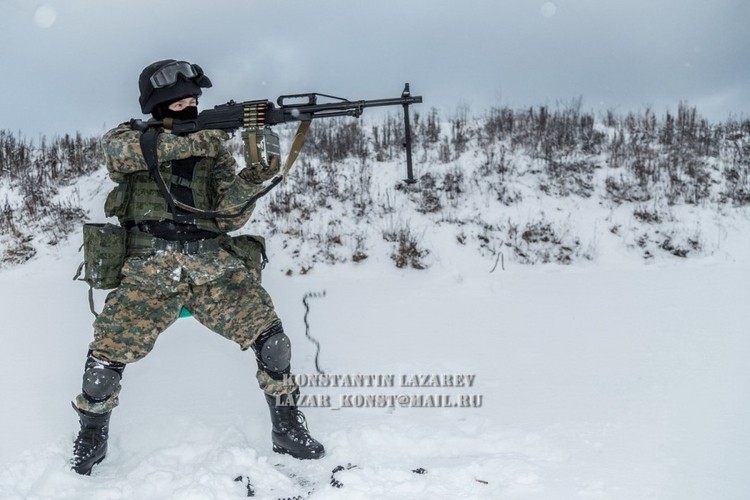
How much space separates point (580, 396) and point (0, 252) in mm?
7551

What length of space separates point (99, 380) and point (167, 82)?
4.95ft

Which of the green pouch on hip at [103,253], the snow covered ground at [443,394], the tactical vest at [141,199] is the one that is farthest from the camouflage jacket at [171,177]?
the snow covered ground at [443,394]

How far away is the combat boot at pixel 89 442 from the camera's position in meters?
2.55

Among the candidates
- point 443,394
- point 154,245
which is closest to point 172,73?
point 154,245

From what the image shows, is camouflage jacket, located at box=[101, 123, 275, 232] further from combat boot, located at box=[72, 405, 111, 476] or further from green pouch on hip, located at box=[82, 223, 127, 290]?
combat boot, located at box=[72, 405, 111, 476]

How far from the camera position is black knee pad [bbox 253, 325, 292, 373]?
2.78 m

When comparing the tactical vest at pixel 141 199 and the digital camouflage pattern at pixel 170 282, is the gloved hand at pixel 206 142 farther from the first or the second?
the tactical vest at pixel 141 199

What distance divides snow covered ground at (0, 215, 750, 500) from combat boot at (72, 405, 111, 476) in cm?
7

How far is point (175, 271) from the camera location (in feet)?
9.11

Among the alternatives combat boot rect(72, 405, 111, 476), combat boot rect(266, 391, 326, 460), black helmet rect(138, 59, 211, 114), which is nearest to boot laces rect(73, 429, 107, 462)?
combat boot rect(72, 405, 111, 476)

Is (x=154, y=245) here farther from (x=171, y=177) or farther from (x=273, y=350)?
(x=273, y=350)

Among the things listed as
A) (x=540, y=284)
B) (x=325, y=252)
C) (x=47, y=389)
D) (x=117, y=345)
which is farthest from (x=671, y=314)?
(x=47, y=389)

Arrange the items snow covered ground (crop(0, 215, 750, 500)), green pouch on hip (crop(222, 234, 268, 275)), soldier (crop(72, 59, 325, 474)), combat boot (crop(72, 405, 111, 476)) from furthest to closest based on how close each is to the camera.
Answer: green pouch on hip (crop(222, 234, 268, 275)) < soldier (crop(72, 59, 325, 474)) < combat boot (crop(72, 405, 111, 476)) < snow covered ground (crop(0, 215, 750, 500))

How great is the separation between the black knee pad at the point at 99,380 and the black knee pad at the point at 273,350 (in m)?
0.67
